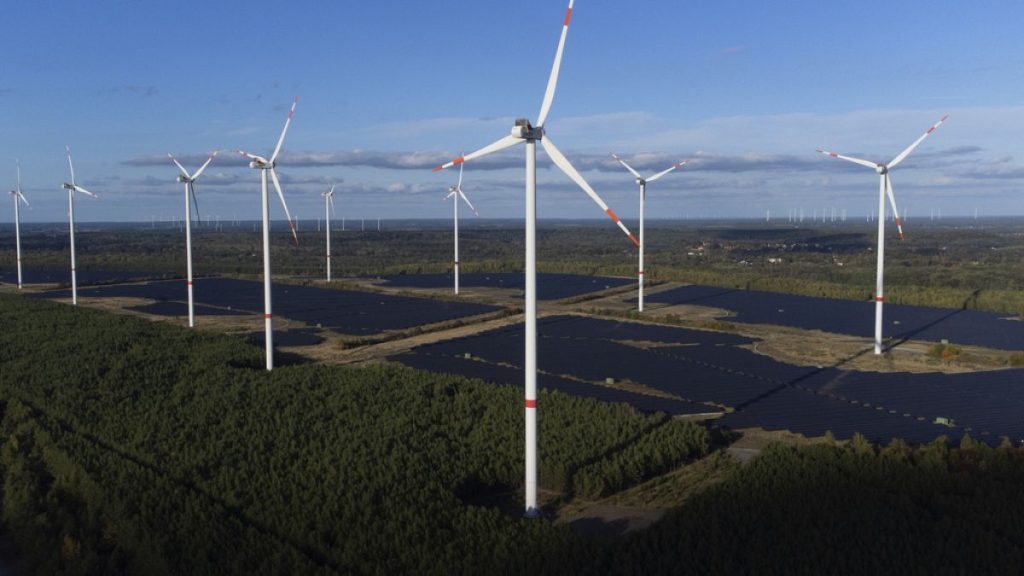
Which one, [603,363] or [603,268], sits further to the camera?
[603,268]

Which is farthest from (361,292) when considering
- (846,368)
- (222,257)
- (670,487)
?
(222,257)

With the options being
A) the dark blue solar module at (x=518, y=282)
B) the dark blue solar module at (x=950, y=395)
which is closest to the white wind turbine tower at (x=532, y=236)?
the dark blue solar module at (x=950, y=395)

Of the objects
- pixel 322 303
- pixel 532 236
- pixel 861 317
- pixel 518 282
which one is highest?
pixel 532 236

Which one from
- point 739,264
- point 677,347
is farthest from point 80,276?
point 739,264

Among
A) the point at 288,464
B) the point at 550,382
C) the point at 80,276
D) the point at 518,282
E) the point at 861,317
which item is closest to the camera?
the point at 288,464

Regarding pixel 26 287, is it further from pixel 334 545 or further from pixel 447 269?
pixel 334 545

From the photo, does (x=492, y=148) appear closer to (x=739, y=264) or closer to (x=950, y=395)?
(x=950, y=395)

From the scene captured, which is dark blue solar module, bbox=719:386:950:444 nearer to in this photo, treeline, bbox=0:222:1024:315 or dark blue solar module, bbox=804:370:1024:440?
dark blue solar module, bbox=804:370:1024:440
